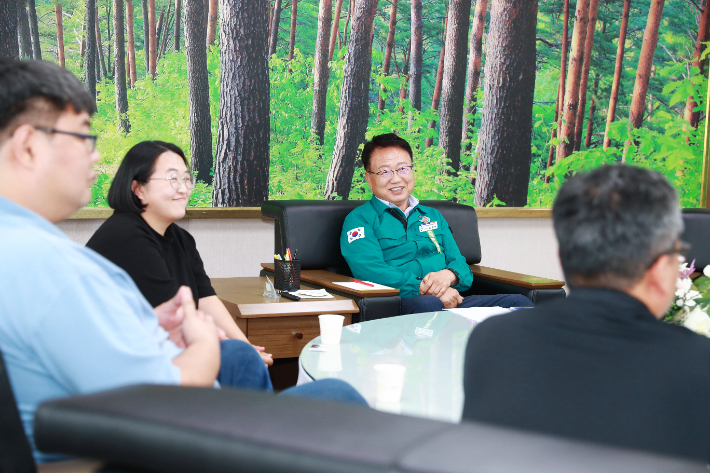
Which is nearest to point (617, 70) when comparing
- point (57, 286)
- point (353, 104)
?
point (353, 104)

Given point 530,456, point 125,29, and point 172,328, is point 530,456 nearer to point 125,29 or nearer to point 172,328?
point 172,328

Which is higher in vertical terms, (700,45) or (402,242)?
(700,45)

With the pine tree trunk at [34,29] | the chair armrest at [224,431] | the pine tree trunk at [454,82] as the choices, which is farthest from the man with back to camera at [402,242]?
the chair armrest at [224,431]

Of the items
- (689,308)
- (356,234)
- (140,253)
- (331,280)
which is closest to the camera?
(689,308)

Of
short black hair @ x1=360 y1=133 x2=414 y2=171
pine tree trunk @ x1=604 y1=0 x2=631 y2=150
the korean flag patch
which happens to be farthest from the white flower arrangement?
pine tree trunk @ x1=604 y1=0 x2=631 y2=150

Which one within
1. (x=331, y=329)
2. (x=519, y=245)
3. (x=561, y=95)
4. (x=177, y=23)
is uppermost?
(x=177, y=23)

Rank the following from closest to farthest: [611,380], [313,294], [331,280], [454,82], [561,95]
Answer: [611,380] → [313,294] → [331,280] → [454,82] → [561,95]

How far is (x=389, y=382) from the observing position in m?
1.49

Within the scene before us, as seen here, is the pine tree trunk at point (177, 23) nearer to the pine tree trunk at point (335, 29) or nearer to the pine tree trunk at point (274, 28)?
the pine tree trunk at point (274, 28)

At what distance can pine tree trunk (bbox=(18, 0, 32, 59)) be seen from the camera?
324 centimetres

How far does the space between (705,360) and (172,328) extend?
3.33 ft

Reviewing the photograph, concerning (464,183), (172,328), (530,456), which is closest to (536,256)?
(464,183)

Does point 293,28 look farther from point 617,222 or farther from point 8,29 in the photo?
point 617,222

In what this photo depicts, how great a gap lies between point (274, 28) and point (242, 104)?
1.57 feet
